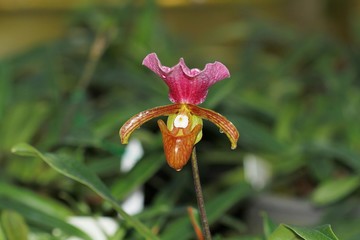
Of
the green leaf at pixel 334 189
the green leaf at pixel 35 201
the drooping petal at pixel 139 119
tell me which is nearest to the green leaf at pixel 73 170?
the drooping petal at pixel 139 119

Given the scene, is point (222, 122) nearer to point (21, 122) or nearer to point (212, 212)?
point (212, 212)

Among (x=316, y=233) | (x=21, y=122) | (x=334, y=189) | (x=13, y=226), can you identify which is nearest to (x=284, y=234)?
(x=316, y=233)

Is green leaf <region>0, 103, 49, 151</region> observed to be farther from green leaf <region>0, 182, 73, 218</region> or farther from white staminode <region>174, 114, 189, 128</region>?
white staminode <region>174, 114, 189, 128</region>

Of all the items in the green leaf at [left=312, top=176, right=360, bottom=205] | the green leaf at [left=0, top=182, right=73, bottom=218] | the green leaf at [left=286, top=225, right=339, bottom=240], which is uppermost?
the green leaf at [left=312, top=176, right=360, bottom=205]

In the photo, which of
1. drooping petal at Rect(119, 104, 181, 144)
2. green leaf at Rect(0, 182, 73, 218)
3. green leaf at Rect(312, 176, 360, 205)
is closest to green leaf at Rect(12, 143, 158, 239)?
drooping petal at Rect(119, 104, 181, 144)

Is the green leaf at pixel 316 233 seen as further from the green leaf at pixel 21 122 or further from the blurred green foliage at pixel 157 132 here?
the green leaf at pixel 21 122

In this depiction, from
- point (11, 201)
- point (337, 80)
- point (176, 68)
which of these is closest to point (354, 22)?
point (337, 80)
